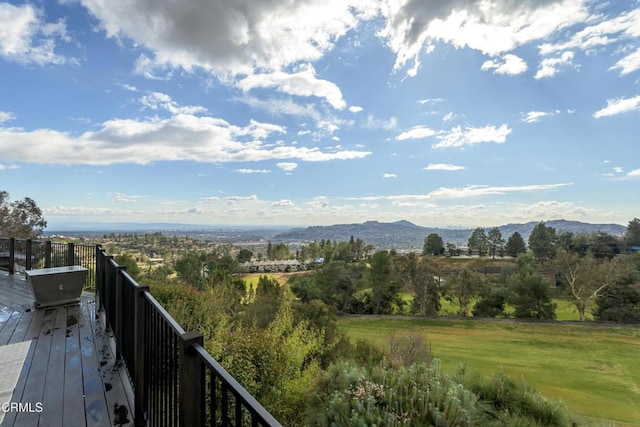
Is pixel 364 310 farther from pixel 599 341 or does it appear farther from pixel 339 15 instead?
pixel 339 15

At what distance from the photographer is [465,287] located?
32469 mm

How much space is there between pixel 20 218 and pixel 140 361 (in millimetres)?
25590

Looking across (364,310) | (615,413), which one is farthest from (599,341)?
(364,310)

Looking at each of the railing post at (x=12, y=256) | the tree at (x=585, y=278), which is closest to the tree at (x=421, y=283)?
the tree at (x=585, y=278)

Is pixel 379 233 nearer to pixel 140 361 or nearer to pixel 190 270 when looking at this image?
pixel 190 270

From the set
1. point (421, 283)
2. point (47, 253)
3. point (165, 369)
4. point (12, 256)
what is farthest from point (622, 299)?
point (12, 256)

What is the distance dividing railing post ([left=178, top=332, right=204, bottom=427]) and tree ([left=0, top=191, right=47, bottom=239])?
78.5ft

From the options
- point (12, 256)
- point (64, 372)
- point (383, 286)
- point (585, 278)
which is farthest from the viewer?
point (383, 286)

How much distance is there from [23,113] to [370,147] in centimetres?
2234

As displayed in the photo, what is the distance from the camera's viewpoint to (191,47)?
1046 centimetres

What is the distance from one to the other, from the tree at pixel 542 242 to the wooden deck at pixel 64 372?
5716 cm

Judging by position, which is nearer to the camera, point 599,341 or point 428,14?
point 428,14

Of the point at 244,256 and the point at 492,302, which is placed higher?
the point at 244,256

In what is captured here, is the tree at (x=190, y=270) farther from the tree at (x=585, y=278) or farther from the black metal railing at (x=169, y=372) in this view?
the tree at (x=585, y=278)
